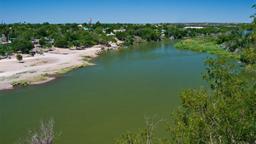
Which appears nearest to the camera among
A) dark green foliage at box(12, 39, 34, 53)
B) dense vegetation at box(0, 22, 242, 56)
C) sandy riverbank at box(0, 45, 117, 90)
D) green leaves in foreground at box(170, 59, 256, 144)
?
green leaves in foreground at box(170, 59, 256, 144)

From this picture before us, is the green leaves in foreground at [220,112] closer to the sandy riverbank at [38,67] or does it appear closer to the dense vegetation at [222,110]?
the dense vegetation at [222,110]

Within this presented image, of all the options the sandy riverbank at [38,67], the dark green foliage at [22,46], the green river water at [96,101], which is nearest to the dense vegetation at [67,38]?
the dark green foliage at [22,46]

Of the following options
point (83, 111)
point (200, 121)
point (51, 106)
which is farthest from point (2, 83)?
point (200, 121)

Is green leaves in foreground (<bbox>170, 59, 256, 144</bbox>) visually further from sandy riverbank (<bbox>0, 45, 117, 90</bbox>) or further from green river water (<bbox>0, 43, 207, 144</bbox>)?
sandy riverbank (<bbox>0, 45, 117, 90</bbox>)

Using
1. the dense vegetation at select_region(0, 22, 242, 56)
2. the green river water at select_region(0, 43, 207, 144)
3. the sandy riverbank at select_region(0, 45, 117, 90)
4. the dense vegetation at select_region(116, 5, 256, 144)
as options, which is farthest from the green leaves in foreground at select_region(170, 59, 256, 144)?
the dense vegetation at select_region(0, 22, 242, 56)

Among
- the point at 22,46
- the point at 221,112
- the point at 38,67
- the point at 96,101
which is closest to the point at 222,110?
the point at 221,112

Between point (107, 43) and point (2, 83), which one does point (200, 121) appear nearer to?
point (2, 83)

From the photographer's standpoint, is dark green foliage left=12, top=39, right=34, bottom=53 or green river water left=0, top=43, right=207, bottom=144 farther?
dark green foliage left=12, top=39, right=34, bottom=53
